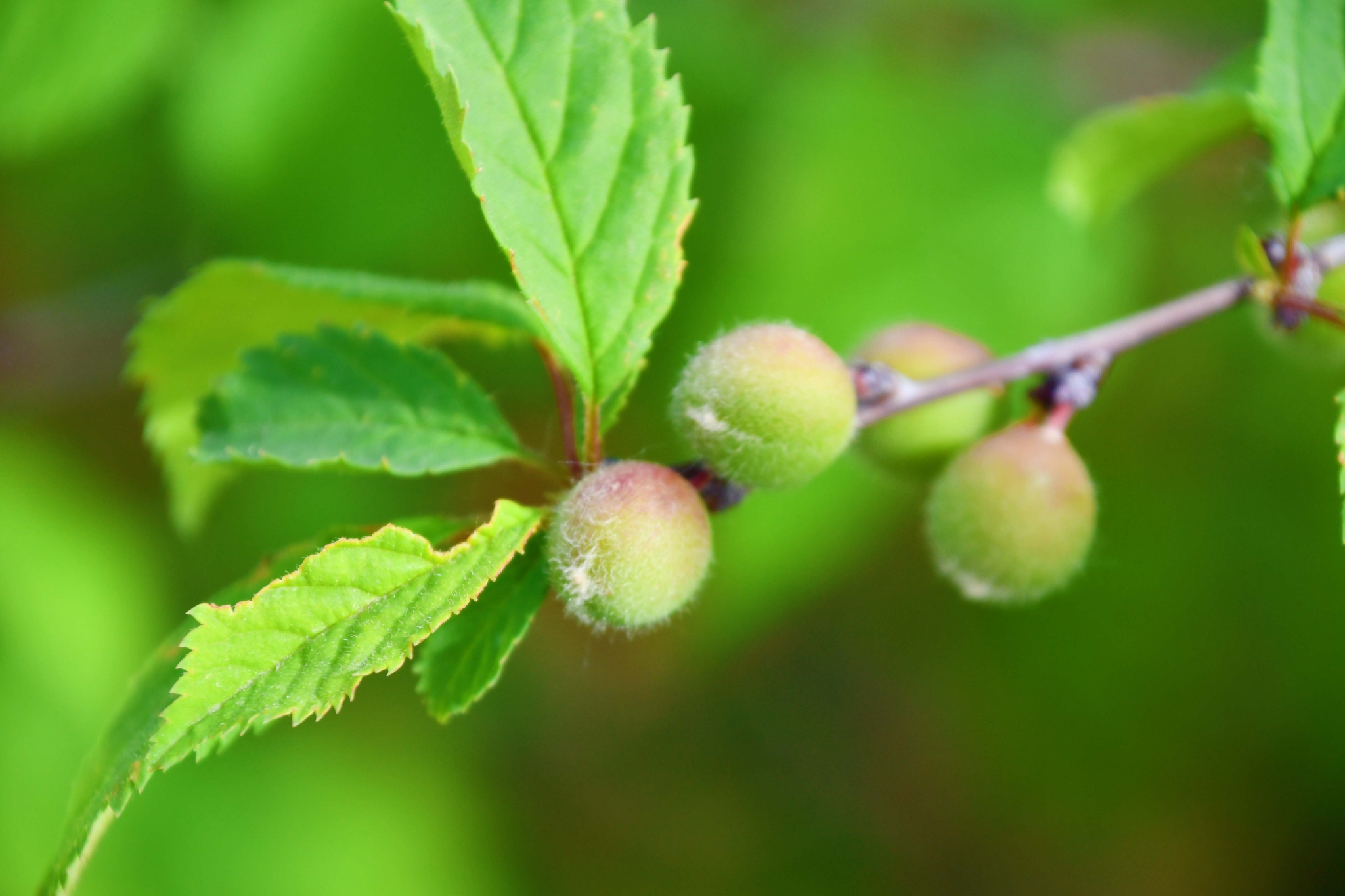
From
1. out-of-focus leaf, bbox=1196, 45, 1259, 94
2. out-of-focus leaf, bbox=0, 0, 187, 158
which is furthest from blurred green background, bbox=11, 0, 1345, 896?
out-of-focus leaf, bbox=1196, 45, 1259, 94

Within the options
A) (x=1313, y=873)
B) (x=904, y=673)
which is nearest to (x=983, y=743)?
(x=904, y=673)

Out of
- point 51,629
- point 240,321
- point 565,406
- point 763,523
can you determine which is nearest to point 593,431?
point 565,406

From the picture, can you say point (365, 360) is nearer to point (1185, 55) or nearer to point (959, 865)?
point (1185, 55)

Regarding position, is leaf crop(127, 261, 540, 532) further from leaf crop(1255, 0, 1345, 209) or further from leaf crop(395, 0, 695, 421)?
leaf crop(1255, 0, 1345, 209)

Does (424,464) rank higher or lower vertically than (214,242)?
higher

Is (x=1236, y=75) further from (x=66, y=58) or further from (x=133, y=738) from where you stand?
(x=66, y=58)

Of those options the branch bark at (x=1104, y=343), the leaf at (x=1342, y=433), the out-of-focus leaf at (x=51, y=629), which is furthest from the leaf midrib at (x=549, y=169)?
the out-of-focus leaf at (x=51, y=629)
